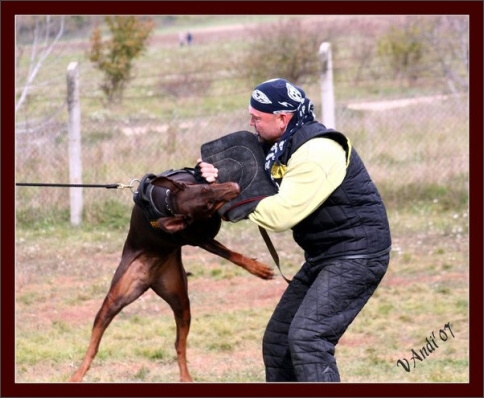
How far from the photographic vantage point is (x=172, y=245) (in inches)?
230

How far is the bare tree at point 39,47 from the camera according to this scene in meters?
13.2

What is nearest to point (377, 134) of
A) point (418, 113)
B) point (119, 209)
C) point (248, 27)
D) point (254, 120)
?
point (418, 113)

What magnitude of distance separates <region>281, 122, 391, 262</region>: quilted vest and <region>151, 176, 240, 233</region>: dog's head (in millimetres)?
350

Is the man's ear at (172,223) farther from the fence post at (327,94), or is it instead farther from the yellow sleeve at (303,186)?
the fence post at (327,94)

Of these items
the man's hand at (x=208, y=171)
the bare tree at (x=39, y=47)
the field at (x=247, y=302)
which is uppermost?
the bare tree at (x=39, y=47)

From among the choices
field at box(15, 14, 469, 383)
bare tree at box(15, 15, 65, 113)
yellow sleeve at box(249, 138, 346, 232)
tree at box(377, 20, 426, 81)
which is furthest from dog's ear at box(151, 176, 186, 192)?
tree at box(377, 20, 426, 81)

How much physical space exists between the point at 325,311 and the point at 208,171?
0.93m

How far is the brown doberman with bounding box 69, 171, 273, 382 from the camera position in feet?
17.0

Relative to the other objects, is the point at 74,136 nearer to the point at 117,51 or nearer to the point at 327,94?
the point at 327,94

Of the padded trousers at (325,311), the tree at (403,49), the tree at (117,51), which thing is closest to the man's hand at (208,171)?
the padded trousers at (325,311)

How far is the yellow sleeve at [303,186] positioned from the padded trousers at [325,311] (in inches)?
15.9

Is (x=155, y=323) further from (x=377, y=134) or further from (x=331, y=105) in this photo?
(x=377, y=134)

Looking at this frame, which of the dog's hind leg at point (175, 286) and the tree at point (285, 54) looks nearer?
the dog's hind leg at point (175, 286)

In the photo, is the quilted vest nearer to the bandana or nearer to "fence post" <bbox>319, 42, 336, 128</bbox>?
the bandana
